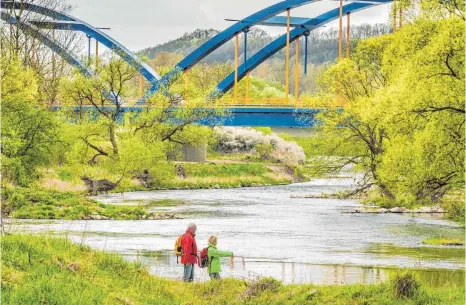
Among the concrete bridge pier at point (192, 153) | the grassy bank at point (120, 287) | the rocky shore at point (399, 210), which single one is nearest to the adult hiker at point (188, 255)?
the grassy bank at point (120, 287)

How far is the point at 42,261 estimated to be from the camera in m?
13.6

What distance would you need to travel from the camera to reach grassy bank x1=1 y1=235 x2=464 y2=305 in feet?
40.5

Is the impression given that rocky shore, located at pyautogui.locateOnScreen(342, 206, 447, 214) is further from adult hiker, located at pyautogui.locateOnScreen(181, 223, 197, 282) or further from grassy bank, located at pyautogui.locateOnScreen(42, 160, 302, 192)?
adult hiker, located at pyautogui.locateOnScreen(181, 223, 197, 282)

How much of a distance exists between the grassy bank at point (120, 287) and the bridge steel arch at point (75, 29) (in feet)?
119

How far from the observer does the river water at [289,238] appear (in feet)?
65.6

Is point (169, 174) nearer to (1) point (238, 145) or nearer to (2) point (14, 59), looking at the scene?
(2) point (14, 59)

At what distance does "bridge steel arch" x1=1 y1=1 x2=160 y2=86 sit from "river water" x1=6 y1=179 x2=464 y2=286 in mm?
13226

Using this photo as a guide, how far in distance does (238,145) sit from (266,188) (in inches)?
767

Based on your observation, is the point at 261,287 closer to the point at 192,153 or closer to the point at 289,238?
the point at 289,238

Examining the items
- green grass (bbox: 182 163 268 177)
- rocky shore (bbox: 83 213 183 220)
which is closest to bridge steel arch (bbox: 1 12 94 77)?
green grass (bbox: 182 163 268 177)

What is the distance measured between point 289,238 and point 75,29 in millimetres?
41612

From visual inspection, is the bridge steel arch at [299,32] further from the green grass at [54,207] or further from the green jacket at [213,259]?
the green jacket at [213,259]

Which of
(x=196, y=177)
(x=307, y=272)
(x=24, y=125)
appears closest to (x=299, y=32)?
(x=196, y=177)

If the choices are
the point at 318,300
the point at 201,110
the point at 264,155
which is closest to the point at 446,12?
the point at 318,300
